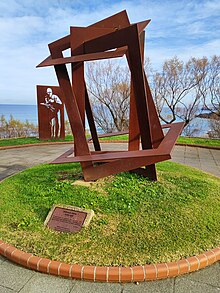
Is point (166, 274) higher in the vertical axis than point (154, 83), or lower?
lower

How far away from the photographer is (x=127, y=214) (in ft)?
10.6

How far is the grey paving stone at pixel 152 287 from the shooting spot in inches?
85.3

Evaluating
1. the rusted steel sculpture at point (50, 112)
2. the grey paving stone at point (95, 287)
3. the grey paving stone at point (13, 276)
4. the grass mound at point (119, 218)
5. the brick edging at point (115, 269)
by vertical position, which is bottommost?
the grey paving stone at point (95, 287)

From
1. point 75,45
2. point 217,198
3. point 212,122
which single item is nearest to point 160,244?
point 217,198

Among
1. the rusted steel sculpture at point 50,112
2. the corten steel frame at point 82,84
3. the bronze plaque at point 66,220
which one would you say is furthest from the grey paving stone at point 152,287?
the rusted steel sculpture at point 50,112

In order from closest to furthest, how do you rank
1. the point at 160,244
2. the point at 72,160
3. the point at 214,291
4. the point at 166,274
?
the point at 214,291 < the point at 166,274 < the point at 160,244 < the point at 72,160

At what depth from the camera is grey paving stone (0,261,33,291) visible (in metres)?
2.22

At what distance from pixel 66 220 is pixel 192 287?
5.29 feet

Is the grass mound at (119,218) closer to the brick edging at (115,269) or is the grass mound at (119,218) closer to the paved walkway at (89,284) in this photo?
the brick edging at (115,269)

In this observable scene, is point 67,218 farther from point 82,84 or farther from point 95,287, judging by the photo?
point 82,84

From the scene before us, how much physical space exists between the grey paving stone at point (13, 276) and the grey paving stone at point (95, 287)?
0.50m

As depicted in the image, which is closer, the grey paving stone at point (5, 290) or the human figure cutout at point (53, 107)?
the grey paving stone at point (5, 290)

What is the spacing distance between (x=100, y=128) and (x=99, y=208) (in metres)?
13.0

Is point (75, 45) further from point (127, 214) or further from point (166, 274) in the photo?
point (166, 274)
